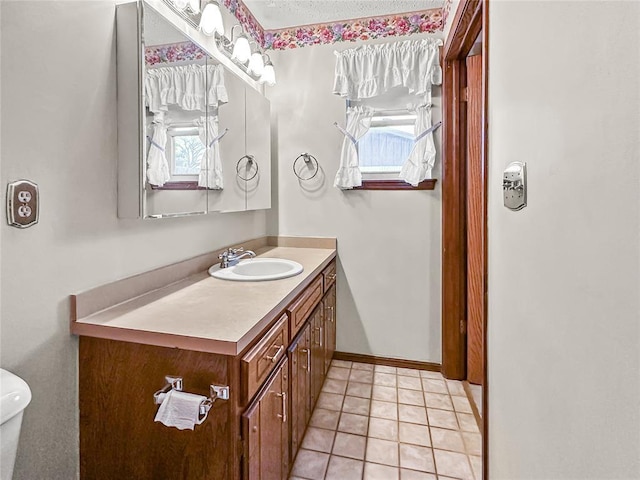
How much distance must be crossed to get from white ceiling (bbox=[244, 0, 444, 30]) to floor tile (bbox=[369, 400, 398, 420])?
2.55m

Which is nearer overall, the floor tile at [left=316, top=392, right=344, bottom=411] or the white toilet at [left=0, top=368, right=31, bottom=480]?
the white toilet at [left=0, top=368, right=31, bottom=480]

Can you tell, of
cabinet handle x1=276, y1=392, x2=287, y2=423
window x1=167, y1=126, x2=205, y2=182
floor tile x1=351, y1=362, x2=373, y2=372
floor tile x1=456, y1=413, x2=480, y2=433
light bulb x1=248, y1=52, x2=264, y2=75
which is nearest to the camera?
cabinet handle x1=276, y1=392, x2=287, y2=423

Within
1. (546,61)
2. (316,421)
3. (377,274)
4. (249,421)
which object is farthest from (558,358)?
(377,274)

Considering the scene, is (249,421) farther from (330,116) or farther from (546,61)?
(330,116)

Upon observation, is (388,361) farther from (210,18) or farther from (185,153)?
(210,18)

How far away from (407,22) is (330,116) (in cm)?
81

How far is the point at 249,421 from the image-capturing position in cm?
106

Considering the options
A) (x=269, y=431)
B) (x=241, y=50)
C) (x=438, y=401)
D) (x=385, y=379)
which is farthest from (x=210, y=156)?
(x=438, y=401)

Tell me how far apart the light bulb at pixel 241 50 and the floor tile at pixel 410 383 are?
231 cm

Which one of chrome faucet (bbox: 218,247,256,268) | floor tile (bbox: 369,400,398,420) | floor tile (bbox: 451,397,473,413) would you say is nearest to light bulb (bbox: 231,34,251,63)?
chrome faucet (bbox: 218,247,256,268)

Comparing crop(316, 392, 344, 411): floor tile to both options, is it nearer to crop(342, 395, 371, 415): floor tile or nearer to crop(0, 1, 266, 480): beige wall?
crop(342, 395, 371, 415): floor tile

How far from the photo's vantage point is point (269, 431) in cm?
123

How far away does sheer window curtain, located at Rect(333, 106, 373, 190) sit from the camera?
97.7 inches

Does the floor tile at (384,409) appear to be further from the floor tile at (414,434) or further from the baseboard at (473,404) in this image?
the baseboard at (473,404)
